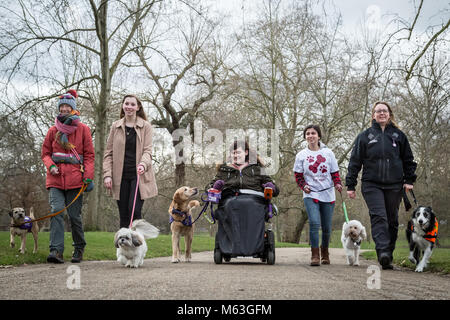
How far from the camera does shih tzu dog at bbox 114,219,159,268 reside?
5.99m

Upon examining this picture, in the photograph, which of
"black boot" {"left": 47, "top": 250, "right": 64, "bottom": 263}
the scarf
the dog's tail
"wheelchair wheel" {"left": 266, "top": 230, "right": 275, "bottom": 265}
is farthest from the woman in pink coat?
"wheelchair wheel" {"left": 266, "top": 230, "right": 275, "bottom": 265}

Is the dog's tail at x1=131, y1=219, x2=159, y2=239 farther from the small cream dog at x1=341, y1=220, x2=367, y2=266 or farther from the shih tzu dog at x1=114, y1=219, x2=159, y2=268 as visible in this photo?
the small cream dog at x1=341, y1=220, x2=367, y2=266

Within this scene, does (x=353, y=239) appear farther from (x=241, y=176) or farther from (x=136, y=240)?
(x=136, y=240)

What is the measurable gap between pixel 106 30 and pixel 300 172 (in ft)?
45.6

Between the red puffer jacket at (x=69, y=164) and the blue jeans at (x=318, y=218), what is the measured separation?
3383mm

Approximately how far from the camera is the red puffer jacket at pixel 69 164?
6.80 meters

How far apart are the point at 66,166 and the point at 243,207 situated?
2.67m

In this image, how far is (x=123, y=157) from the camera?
659cm

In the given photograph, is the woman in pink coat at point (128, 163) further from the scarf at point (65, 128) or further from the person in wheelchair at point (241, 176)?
the person in wheelchair at point (241, 176)

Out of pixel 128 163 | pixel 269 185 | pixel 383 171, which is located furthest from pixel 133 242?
pixel 383 171

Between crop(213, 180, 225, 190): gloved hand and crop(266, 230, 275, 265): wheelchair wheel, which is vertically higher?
crop(213, 180, 225, 190): gloved hand

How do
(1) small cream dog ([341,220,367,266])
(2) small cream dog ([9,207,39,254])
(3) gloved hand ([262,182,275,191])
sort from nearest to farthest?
(3) gloved hand ([262,182,275,191])
(1) small cream dog ([341,220,367,266])
(2) small cream dog ([9,207,39,254])

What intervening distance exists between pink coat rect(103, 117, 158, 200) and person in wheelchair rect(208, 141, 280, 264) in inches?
43.0
